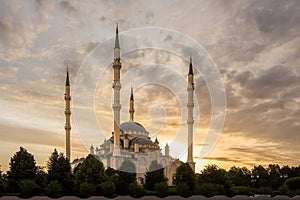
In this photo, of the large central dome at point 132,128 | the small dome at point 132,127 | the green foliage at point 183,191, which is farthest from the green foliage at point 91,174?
the small dome at point 132,127

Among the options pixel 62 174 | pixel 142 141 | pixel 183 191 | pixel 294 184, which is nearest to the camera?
pixel 183 191

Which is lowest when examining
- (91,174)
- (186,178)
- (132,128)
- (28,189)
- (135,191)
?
(135,191)

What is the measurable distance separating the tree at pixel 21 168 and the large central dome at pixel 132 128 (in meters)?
24.3

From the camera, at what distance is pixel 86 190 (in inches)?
1153

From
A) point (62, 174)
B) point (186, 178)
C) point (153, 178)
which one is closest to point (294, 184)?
point (186, 178)

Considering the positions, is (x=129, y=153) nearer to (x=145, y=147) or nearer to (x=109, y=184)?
(x=145, y=147)

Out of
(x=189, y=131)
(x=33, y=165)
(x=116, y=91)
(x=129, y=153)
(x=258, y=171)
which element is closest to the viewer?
(x=33, y=165)

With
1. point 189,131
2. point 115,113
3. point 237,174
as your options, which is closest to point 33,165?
point 115,113

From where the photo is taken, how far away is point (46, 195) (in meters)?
29.3

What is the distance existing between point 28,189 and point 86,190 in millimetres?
4317

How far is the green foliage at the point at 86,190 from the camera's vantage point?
29.2m

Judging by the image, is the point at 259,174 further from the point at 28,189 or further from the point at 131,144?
the point at 28,189

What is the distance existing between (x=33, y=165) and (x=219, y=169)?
17.0m

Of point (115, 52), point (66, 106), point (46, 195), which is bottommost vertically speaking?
point (46, 195)
